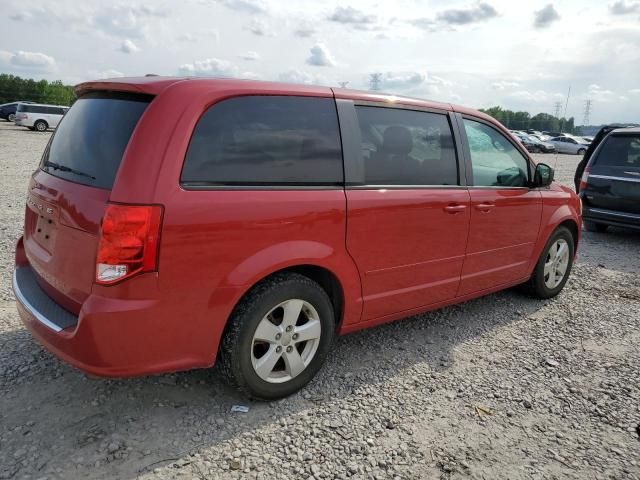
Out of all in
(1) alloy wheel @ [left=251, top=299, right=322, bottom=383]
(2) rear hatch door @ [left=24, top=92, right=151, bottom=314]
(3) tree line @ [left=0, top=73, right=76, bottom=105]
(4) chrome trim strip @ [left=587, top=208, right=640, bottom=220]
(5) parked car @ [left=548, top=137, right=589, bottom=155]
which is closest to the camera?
(2) rear hatch door @ [left=24, top=92, right=151, bottom=314]

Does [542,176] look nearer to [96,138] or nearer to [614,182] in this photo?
[96,138]

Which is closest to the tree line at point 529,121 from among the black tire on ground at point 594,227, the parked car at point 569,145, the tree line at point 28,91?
the parked car at point 569,145

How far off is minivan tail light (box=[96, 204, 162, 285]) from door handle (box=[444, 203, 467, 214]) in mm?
2105

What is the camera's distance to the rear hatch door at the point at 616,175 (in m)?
7.77

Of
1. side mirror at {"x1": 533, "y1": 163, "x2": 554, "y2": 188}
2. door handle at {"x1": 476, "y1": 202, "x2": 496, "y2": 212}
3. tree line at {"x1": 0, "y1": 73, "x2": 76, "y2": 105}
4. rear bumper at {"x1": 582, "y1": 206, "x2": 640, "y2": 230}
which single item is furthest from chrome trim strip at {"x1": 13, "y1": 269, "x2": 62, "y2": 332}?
tree line at {"x1": 0, "y1": 73, "x2": 76, "y2": 105}

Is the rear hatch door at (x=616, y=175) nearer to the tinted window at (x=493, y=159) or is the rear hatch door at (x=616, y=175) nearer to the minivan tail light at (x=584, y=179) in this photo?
the minivan tail light at (x=584, y=179)

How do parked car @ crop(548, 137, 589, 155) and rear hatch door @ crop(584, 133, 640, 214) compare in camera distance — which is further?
parked car @ crop(548, 137, 589, 155)

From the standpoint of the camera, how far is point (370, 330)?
4211 millimetres

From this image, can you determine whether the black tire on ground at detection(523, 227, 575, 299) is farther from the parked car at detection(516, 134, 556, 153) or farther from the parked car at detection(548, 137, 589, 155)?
the parked car at detection(548, 137, 589, 155)

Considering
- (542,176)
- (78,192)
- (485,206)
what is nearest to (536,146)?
(542,176)

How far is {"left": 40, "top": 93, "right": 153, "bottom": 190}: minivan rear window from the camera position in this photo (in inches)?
103

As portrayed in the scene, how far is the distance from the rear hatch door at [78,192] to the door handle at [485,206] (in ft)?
8.23

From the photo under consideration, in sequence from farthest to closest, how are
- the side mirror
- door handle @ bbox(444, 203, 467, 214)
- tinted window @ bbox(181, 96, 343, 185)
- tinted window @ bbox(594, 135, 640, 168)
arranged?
1. tinted window @ bbox(594, 135, 640, 168)
2. the side mirror
3. door handle @ bbox(444, 203, 467, 214)
4. tinted window @ bbox(181, 96, 343, 185)

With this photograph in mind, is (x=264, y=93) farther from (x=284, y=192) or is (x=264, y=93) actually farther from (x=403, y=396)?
(x=403, y=396)
